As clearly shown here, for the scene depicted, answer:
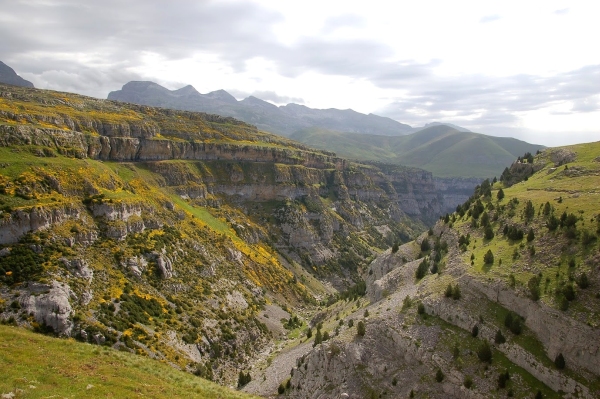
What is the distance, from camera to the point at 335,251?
14688 centimetres

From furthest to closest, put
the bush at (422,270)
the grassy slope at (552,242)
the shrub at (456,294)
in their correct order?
the bush at (422,270) → the shrub at (456,294) → the grassy slope at (552,242)

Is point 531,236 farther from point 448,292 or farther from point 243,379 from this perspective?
point 243,379

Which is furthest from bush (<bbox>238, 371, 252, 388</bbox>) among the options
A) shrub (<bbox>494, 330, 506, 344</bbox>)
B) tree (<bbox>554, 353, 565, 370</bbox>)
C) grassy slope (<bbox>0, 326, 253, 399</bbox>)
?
tree (<bbox>554, 353, 565, 370</bbox>)

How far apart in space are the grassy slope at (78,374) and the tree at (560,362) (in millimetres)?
31177

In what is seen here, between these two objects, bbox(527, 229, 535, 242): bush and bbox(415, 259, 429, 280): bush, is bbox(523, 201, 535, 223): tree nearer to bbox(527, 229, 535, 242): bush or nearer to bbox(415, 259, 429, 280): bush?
bbox(527, 229, 535, 242): bush

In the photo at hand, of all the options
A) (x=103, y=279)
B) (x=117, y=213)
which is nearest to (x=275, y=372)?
(x=103, y=279)

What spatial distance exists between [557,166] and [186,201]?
9111 centimetres

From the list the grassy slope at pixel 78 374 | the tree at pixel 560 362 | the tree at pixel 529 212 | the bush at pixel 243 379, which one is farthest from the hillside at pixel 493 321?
the grassy slope at pixel 78 374

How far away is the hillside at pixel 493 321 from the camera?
37.9 m

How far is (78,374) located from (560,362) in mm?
42527

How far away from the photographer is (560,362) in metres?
36.8

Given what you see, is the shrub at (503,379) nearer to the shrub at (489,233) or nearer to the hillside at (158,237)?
the shrub at (489,233)

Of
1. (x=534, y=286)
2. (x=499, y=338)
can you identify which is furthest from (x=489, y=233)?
(x=499, y=338)

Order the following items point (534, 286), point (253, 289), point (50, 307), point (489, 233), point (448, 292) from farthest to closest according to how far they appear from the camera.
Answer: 1. point (253, 289)
2. point (489, 233)
3. point (448, 292)
4. point (50, 307)
5. point (534, 286)
